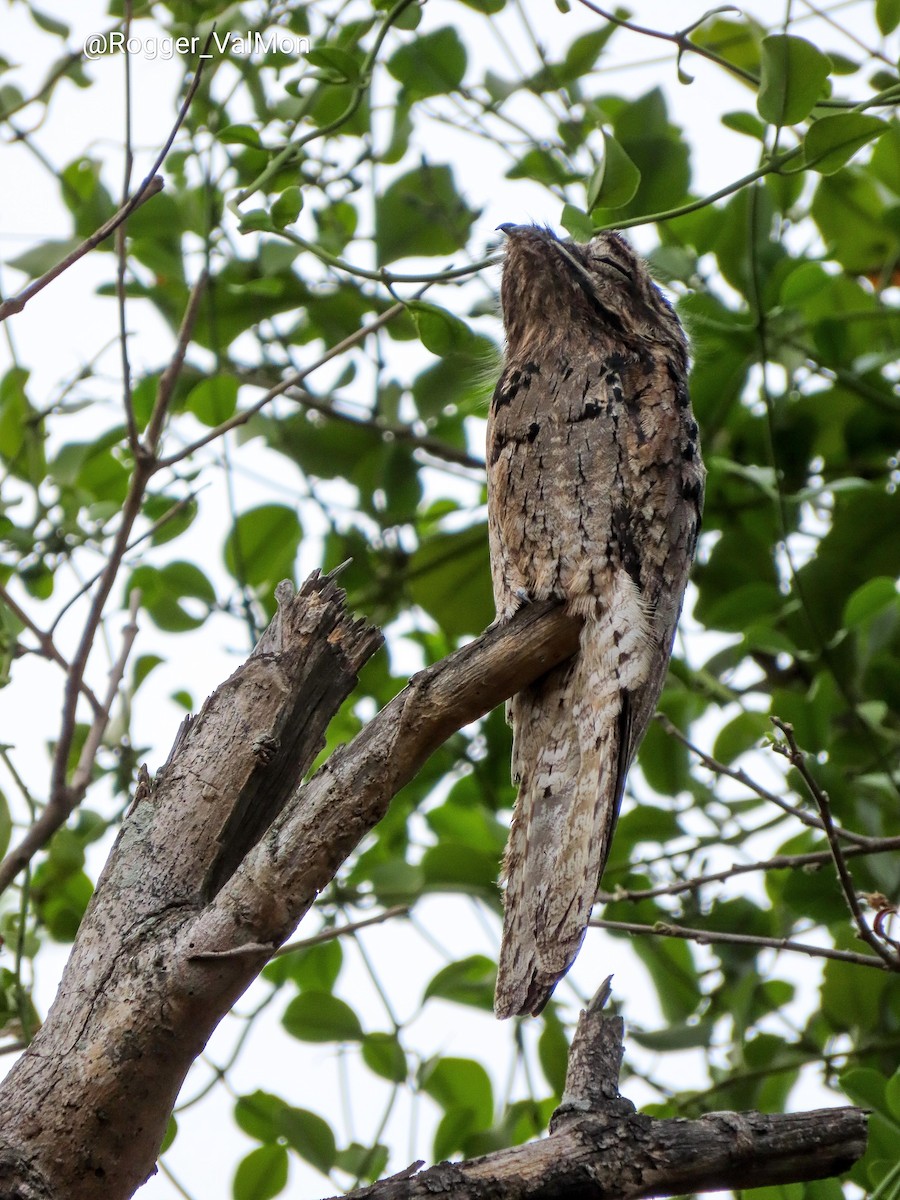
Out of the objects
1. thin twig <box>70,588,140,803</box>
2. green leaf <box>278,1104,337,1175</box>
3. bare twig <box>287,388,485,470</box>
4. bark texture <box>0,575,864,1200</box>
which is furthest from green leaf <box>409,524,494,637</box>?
bark texture <box>0,575,864,1200</box>

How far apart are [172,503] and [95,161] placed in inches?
32.7

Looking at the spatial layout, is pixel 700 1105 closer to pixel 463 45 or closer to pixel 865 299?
pixel 865 299

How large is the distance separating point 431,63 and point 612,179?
1.00 m

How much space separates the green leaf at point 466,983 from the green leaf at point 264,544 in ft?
3.28

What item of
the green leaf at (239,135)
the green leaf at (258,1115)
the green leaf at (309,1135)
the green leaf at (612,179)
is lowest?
the green leaf at (309,1135)

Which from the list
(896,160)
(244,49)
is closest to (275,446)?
(244,49)

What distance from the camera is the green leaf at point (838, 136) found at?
67.2 inches

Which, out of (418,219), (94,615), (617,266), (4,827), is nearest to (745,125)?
(617,266)

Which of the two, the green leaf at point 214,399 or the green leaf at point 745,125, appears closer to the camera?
the green leaf at point 745,125

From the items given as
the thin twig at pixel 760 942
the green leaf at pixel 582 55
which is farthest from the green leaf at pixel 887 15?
the thin twig at pixel 760 942

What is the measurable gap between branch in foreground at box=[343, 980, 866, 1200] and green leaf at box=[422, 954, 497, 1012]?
117 centimetres

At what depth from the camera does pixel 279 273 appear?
2951mm

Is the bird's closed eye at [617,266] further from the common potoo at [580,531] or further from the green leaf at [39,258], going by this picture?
the green leaf at [39,258]

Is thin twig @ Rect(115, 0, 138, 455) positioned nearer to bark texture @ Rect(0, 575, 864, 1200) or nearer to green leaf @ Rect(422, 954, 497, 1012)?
bark texture @ Rect(0, 575, 864, 1200)
